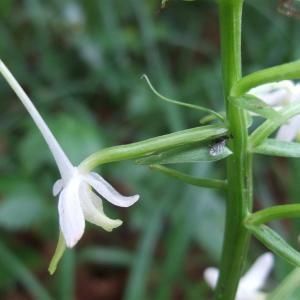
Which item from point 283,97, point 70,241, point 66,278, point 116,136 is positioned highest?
point 116,136

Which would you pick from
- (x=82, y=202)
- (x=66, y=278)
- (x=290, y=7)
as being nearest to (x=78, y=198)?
(x=82, y=202)

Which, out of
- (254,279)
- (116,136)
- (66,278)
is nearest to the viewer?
(254,279)

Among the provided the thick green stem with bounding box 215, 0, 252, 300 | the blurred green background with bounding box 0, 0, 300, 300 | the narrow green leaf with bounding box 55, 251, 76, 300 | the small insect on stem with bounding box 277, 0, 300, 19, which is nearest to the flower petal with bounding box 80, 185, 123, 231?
the thick green stem with bounding box 215, 0, 252, 300

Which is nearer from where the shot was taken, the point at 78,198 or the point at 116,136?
the point at 78,198

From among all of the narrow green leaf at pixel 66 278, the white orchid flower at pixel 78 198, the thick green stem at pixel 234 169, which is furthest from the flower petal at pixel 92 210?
the narrow green leaf at pixel 66 278

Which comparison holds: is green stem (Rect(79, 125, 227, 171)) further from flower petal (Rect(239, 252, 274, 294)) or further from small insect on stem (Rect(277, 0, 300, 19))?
flower petal (Rect(239, 252, 274, 294))

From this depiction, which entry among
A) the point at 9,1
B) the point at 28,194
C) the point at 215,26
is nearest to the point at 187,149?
the point at 28,194

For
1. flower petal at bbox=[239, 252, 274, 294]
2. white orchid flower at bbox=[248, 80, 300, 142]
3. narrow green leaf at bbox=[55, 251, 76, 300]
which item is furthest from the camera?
narrow green leaf at bbox=[55, 251, 76, 300]

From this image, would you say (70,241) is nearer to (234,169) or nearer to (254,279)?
(234,169)

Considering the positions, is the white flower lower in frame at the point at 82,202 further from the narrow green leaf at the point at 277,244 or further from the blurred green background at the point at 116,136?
the blurred green background at the point at 116,136
